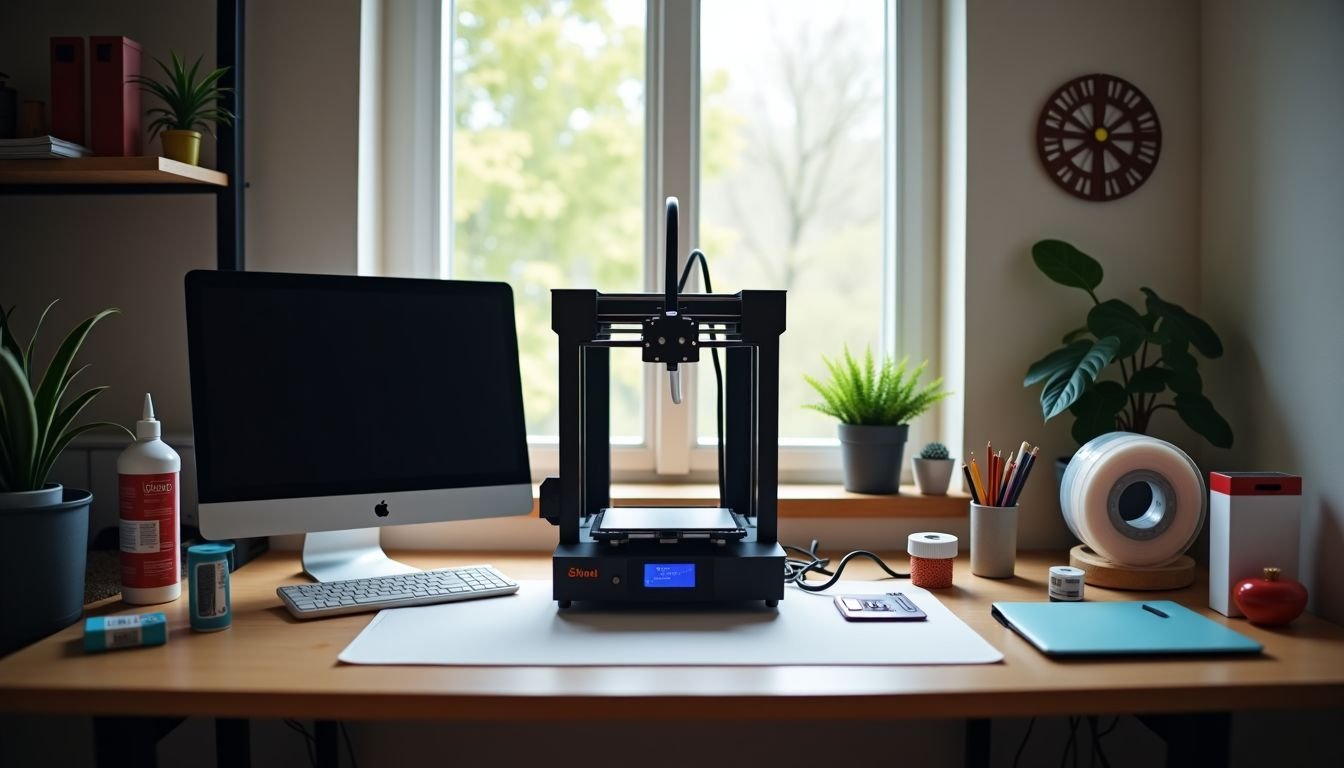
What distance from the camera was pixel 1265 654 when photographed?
1.24 meters

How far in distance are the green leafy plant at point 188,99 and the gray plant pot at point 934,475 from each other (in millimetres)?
1543

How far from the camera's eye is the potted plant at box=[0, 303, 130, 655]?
124cm

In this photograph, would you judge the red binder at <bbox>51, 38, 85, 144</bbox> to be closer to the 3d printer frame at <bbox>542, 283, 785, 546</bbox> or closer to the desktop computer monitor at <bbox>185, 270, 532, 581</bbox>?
the desktop computer monitor at <bbox>185, 270, 532, 581</bbox>

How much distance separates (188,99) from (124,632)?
3.17 ft

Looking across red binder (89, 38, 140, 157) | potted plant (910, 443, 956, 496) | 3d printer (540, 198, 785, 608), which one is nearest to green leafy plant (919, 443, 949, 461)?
potted plant (910, 443, 956, 496)

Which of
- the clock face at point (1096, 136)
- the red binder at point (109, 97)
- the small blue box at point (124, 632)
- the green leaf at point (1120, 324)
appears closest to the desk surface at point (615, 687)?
the small blue box at point (124, 632)

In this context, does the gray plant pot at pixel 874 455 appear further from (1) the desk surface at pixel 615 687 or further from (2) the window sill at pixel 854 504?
(1) the desk surface at pixel 615 687

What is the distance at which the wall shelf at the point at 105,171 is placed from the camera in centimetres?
154

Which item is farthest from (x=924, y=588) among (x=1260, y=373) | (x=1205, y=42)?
(x=1205, y=42)

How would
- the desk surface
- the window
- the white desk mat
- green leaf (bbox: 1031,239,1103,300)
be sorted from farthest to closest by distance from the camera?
the window
green leaf (bbox: 1031,239,1103,300)
the white desk mat
the desk surface

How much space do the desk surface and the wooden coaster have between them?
31cm

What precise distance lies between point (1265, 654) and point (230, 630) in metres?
1.47

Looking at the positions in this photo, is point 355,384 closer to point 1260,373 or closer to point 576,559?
point 576,559

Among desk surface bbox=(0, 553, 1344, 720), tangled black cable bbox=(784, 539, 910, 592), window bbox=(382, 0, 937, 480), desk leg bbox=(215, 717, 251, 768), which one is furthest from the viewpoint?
window bbox=(382, 0, 937, 480)
